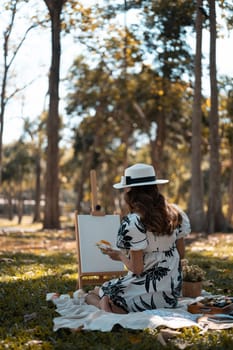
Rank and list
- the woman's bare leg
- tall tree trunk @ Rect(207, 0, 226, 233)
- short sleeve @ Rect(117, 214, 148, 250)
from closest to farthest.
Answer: short sleeve @ Rect(117, 214, 148, 250)
the woman's bare leg
tall tree trunk @ Rect(207, 0, 226, 233)

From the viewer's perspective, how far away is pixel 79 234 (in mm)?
7785

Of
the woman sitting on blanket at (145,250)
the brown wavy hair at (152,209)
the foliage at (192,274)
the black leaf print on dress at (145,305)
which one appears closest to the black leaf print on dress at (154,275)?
the woman sitting on blanket at (145,250)

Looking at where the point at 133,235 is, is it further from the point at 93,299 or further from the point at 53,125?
the point at 53,125

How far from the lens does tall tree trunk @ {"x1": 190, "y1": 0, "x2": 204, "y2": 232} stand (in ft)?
63.4

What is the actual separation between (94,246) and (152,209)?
2097 mm

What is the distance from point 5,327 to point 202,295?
263 centimetres

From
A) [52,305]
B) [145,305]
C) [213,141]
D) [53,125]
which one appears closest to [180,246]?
[145,305]

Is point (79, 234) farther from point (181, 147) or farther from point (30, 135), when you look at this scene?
point (30, 135)

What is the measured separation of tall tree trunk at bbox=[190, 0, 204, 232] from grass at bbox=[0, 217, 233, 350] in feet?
14.5

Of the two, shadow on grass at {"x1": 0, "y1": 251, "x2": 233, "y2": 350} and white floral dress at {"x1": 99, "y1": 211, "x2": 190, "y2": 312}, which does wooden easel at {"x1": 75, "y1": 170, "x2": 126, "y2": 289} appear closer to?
shadow on grass at {"x1": 0, "y1": 251, "x2": 233, "y2": 350}

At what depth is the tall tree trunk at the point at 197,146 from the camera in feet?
63.4

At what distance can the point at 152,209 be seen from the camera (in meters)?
5.86

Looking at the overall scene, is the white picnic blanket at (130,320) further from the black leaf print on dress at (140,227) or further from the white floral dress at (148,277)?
the black leaf print on dress at (140,227)

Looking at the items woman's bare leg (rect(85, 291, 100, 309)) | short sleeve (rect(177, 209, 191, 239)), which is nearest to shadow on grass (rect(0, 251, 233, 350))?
woman's bare leg (rect(85, 291, 100, 309))
